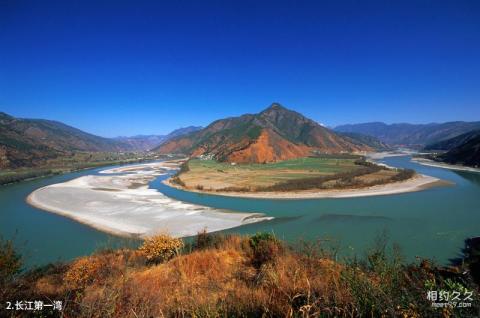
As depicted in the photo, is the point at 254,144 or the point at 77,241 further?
the point at 254,144

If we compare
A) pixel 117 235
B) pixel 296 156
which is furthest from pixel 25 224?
pixel 296 156

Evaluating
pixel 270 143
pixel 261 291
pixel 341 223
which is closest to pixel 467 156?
pixel 270 143

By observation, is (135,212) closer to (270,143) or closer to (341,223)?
(341,223)

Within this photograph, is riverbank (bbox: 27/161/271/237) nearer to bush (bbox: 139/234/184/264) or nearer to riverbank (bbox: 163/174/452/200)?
bush (bbox: 139/234/184/264)

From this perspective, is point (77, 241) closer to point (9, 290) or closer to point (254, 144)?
point (9, 290)

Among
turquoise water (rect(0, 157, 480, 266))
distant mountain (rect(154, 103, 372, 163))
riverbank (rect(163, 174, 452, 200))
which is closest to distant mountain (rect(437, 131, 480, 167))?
riverbank (rect(163, 174, 452, 200))
